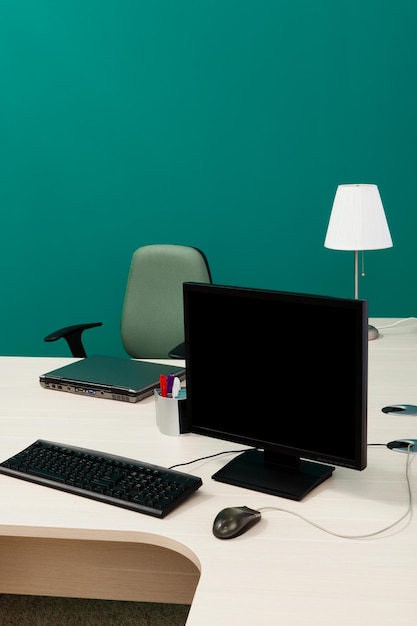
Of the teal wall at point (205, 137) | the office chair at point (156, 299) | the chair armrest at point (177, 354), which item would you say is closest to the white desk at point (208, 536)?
the chair armrest at point (177, 354)

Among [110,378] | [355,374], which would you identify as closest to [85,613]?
[110,378]

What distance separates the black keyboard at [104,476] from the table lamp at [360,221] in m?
1.28

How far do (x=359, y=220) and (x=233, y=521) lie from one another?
1559mm

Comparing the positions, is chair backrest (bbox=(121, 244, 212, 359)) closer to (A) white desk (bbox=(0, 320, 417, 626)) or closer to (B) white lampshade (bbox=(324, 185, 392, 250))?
(B) white lampshade (bbox=(324, 185, 392, 250))

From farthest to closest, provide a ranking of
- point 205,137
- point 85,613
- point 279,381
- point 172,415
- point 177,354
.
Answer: point 205,137 < point 177,354 < point 85,613 < point 172,415 < point 279,381

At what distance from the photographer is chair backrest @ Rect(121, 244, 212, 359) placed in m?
3.14

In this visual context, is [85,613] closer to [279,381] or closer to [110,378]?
[110,378]

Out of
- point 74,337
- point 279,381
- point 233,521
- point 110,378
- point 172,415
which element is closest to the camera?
point 233,521

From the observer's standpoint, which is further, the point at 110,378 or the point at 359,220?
the point at 359,220

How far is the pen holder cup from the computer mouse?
0.45 m

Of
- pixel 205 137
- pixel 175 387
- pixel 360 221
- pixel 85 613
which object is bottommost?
pixel 85 613

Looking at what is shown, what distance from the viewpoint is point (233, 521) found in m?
1.51

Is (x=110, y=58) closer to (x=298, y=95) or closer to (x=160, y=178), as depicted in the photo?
(x=160, y=178)

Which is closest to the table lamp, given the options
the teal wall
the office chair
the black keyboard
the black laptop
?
the office chair
